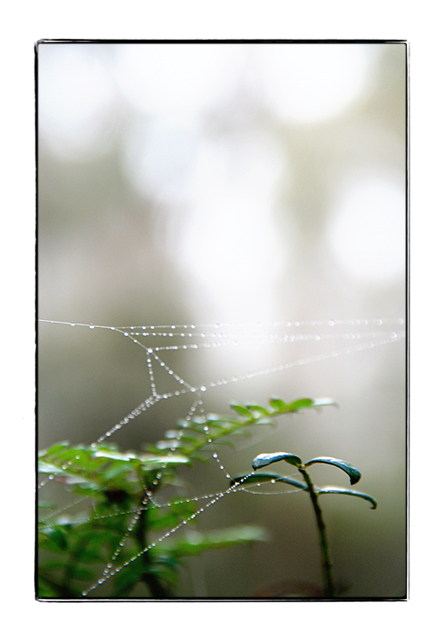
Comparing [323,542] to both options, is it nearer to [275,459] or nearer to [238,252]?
[275,459]

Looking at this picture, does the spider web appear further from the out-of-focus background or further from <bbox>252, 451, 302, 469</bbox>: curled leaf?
<bbox>252, 451, 302, 469</bbox>: curled leaf

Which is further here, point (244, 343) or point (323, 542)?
point (244, 343)

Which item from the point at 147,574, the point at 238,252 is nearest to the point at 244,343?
the point at 238,252

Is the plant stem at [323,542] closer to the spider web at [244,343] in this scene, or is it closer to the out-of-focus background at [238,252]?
the out-of-focus background at [238,252]

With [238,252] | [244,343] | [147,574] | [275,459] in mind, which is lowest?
[147,574]
